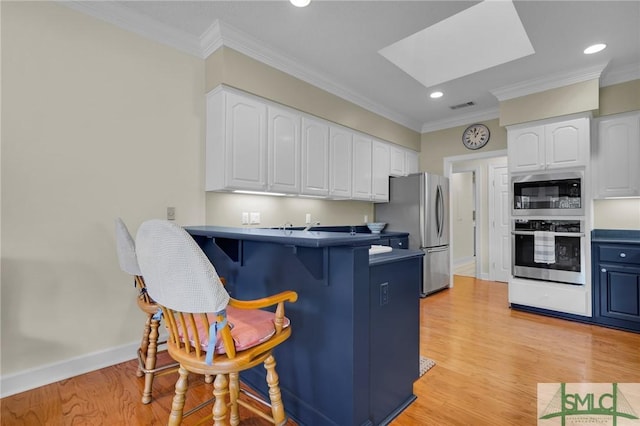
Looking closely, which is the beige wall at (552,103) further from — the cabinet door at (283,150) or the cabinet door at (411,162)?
the cabinet door at (283,150)

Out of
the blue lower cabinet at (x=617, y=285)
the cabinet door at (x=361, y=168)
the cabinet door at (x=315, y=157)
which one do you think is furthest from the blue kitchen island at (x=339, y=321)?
the blue lower cabinet at (x=617, y=285)

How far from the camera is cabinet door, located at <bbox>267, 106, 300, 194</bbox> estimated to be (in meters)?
3.06

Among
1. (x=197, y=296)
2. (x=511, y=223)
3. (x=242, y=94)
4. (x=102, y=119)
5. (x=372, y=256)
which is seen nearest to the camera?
(x=197, y=296)

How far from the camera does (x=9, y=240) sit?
2.02m

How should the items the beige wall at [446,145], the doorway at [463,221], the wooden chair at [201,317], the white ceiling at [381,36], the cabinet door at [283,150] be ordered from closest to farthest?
the wooden chair at [201,317] → the white ceiling at [381,36] → the cabinet door at [283,150] → the beige wall at [446,145] → the doorway at [463,221]

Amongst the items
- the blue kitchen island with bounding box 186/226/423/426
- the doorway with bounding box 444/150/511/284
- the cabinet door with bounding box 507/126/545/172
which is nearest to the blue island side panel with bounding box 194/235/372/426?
the blue kitchen island with bounding box 186/226/423/426

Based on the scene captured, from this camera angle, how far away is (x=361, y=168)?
13.8 feet

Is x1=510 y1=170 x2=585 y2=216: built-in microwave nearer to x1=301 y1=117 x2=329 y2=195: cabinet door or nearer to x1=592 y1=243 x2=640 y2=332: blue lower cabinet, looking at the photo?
x1=592 y1=243 x2=640 y2=332: blue lower cabinet

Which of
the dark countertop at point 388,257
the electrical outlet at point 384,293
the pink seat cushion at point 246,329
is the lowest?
the pink seat cushion at point 246,329

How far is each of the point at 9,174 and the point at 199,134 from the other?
4.42 ft

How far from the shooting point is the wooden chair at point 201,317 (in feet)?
3.79

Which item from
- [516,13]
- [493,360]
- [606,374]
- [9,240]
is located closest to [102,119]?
[9,240]

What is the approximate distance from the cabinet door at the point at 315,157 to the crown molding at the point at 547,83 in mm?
2295

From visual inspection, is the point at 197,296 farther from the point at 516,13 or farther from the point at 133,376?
the point at 516,13
